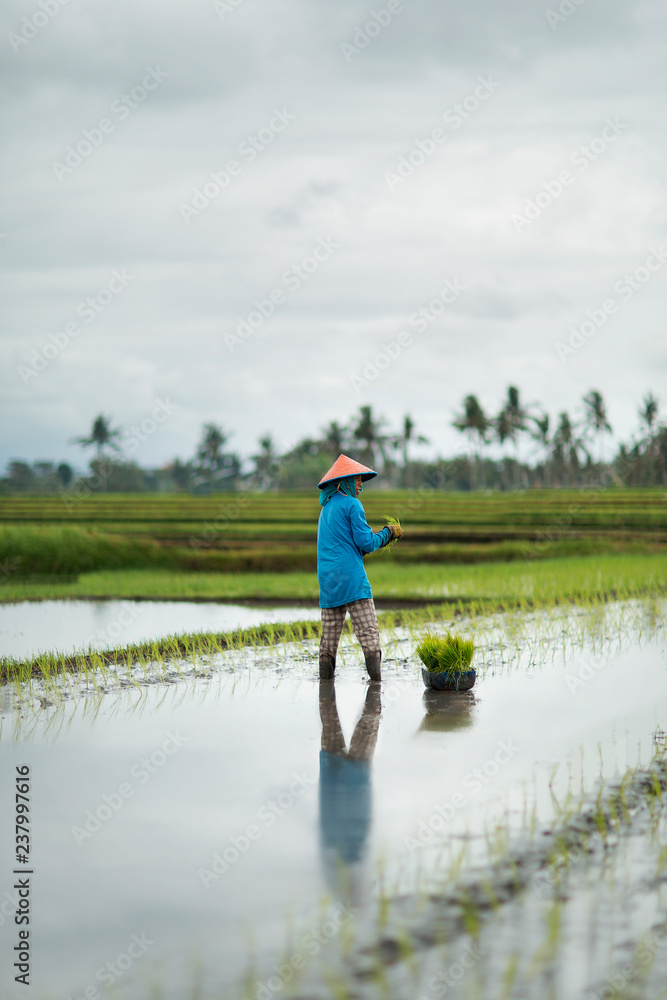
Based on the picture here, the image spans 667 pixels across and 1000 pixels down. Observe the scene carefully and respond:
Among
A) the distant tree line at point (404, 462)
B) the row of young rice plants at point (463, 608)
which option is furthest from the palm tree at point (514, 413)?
the row of young rice plants at point (463, 608)

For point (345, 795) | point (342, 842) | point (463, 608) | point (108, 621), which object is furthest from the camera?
point (108, 621)

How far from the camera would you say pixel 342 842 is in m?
3.40

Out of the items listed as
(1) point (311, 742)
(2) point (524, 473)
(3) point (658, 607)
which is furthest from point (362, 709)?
(2) point (524, 473)

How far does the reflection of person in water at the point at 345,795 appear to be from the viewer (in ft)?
10.4

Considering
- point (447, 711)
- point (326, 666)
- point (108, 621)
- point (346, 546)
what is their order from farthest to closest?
point (108, 621) < point (326, 666) < point (346, 546) < point (447, 711)

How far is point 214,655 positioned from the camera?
7.88 metres

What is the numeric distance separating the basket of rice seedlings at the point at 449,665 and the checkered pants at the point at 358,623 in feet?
1.03

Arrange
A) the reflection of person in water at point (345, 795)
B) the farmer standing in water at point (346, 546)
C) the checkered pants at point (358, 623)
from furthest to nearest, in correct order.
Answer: the checkered pants at point (358, 623) → the farmer standing in water at point (346, 546) → the reflection of person in water at point (345, 795)

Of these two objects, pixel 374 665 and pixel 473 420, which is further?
pixel 473 420

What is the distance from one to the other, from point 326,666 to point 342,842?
3.21 meters

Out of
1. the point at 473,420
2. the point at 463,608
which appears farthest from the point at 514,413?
the point at 463,608

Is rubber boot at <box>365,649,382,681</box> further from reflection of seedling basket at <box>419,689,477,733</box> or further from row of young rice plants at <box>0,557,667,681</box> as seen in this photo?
row of young rice plants at <box>0,557,667,681</box>

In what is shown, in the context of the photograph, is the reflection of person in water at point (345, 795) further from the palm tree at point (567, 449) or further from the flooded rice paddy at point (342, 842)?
the palm tree at point (567, 449)

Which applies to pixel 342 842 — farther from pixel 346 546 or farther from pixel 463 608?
pixel 463 608
